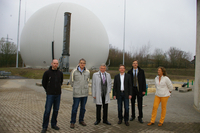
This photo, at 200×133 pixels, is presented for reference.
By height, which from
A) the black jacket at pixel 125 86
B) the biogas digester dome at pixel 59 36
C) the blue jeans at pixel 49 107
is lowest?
the blue jeans at pixel 49 107

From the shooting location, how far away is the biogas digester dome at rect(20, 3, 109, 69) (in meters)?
28.3

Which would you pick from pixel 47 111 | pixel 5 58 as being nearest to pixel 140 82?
pixel 47 111

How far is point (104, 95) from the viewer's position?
430 centimetres

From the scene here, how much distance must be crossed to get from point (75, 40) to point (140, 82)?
2501 centimetres

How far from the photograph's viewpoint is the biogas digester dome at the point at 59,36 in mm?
28297

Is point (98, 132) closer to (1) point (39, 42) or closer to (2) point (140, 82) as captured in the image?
(2) point (140, 82)

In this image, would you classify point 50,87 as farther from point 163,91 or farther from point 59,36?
point 59,36

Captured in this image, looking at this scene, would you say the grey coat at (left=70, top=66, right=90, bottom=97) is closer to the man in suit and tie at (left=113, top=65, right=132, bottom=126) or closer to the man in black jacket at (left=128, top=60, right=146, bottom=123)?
the man in suit and tie at (left=113, top=65, right=132, bottom=126)

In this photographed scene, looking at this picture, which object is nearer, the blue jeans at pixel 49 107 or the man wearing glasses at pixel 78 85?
the blue jeans at pixel 49 107

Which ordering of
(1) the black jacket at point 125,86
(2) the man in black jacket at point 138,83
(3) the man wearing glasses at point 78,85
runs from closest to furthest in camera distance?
(3) the man wearing glasses at point 78,85 < (1) the black jacket at point 125,86 < (2) the man in black jacket at point 138,83

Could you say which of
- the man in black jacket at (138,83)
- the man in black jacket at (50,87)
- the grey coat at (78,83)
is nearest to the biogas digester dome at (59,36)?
the man in black jacket at (138,83)

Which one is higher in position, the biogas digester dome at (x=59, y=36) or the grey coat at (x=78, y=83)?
the biogas digester dome at (x=59, y=36)

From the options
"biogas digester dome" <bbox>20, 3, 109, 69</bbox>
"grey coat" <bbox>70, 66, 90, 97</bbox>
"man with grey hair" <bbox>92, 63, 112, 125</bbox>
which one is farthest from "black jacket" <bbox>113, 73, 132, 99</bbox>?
"biogas digester dome" <bbox>20, 3, 109, 69</bbox>

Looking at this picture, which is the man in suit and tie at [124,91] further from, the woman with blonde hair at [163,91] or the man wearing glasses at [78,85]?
the man wearing glasses at [78,85]
